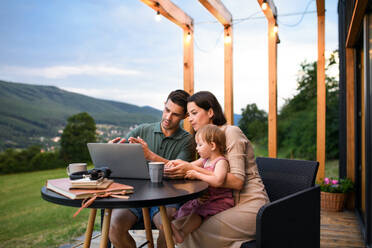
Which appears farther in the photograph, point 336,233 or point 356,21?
point 336,233

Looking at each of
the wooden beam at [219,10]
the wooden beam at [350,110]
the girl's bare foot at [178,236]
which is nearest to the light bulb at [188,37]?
the wooden beam at [219,10]

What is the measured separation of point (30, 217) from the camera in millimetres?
3916

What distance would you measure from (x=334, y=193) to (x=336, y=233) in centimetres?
86

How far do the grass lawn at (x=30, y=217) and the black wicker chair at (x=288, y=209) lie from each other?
6.59 feet

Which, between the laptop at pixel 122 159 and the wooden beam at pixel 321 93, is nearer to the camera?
the laptop at pixel 122 159

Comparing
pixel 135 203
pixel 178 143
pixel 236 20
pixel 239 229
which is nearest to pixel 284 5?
pixel 236 20

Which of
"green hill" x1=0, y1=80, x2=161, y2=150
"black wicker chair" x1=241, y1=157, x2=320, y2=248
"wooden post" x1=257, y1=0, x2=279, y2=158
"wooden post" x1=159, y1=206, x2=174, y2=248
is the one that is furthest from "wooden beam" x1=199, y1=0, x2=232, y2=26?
"wooden post" x1=159, y1=206, x2=174, y2=248

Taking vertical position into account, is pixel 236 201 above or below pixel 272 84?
below

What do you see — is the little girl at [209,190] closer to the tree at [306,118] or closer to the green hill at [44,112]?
the green hill at [44,112]

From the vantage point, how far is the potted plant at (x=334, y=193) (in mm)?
3809

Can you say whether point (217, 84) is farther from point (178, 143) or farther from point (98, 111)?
point (178, 143)

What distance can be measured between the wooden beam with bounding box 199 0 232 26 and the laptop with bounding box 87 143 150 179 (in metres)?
2.19

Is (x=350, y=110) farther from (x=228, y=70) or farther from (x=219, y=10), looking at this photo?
(x=219, y=10)

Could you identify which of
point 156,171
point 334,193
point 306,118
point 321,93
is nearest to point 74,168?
point 156,171
